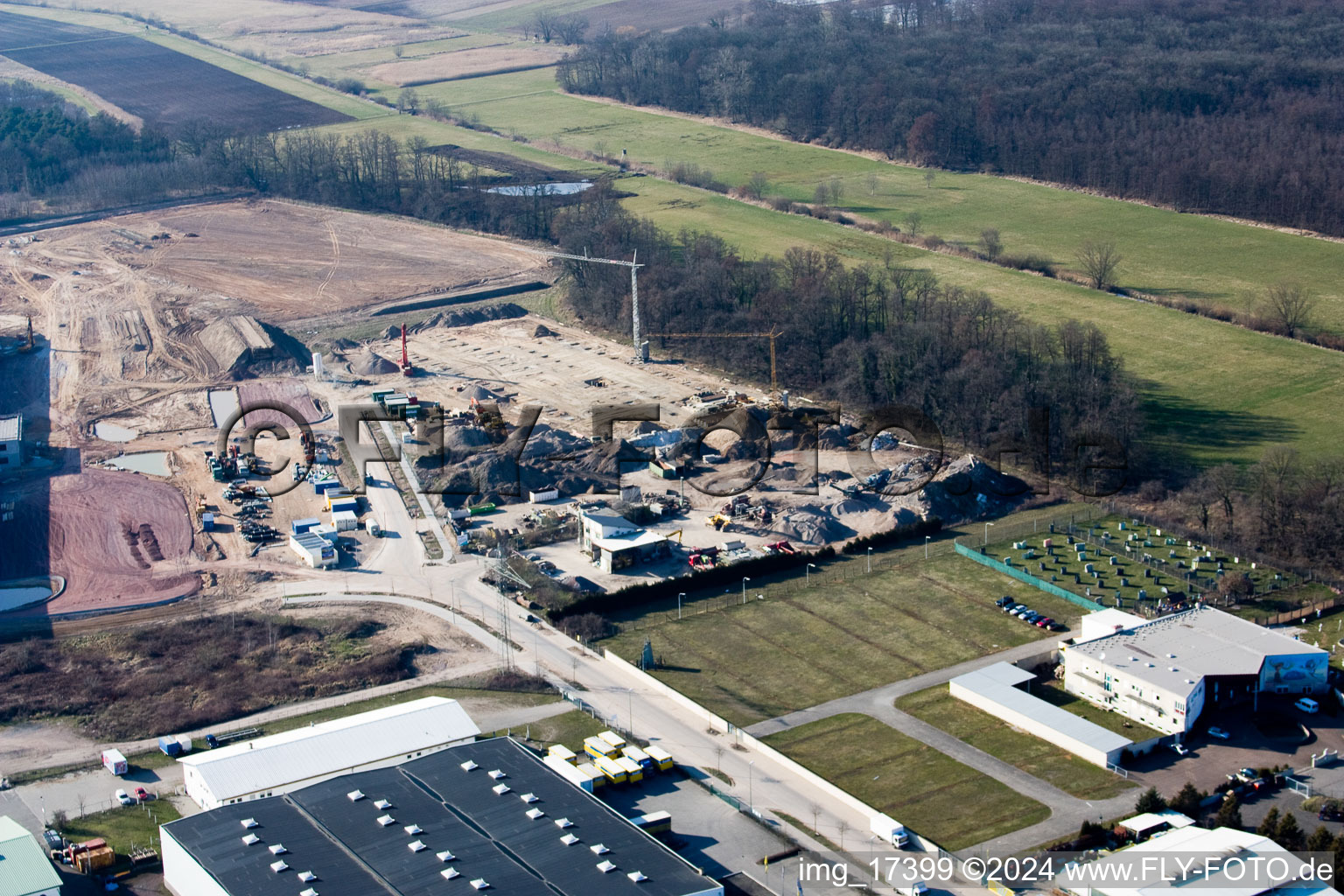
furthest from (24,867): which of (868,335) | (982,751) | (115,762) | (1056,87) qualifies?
(1056,87)

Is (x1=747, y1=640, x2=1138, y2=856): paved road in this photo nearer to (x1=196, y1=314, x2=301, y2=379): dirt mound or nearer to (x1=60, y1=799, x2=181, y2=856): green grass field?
(x1=60, y1=799, x2=181, y2=856): green grass field

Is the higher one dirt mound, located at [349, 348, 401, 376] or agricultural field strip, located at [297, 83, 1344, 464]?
agricultural field strip, located at [297, 83, 1344, 464]

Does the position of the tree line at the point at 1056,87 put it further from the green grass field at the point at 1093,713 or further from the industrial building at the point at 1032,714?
the industrial building at the point at 1032,714

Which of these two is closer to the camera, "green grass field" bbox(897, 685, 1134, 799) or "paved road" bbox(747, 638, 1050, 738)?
"green grass field" bbox(897, 685, 1134, 799)

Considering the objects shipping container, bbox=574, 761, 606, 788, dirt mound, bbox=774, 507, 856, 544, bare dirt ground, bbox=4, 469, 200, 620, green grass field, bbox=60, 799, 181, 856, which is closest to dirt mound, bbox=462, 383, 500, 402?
bare dirt ground, bbox=4, 469, 200, 620

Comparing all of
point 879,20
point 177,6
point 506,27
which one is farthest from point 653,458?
point 177,6

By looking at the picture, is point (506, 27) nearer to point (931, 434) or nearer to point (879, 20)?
point (879, 20)
